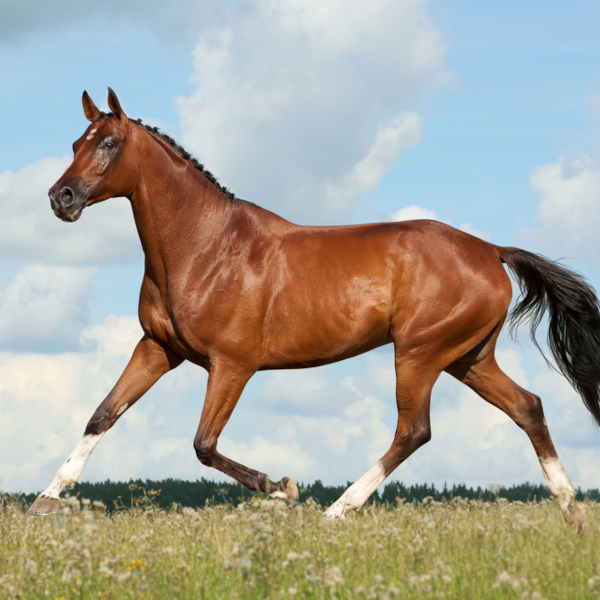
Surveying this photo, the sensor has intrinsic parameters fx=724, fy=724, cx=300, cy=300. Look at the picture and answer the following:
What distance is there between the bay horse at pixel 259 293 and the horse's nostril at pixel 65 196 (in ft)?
0.04

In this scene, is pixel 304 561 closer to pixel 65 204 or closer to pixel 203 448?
pixel 203 448

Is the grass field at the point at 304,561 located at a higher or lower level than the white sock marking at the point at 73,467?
lower

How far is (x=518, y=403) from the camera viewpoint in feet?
25.0

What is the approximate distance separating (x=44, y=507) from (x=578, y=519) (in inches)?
193

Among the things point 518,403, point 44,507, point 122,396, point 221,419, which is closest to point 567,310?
point 518,403

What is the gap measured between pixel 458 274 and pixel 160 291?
2.86 metres

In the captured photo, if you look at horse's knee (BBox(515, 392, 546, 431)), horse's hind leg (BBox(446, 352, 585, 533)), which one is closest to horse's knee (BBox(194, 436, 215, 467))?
horse's hind leg (BBox(446, 352, 585, 533))

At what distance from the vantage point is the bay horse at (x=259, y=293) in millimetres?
6500

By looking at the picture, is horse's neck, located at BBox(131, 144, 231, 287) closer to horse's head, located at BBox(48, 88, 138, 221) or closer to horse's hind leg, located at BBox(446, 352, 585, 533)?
horse's head, located at BBox(48, 88, 138, 221)

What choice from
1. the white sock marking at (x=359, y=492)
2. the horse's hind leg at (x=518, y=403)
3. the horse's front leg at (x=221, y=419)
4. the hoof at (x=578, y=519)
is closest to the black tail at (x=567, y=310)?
the horse's hind leg at (x=518, y=403)

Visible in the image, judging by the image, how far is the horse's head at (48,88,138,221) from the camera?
627 centimetres

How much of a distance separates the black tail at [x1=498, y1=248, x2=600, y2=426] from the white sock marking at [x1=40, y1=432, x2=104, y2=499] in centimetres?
452

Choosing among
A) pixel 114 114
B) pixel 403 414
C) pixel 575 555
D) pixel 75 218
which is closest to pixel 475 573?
pixel 575 555

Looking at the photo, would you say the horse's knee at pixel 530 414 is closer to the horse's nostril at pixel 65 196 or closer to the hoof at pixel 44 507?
the hoof at pixel 44 507
